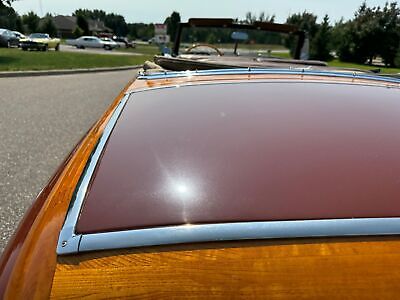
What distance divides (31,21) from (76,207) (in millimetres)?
62922

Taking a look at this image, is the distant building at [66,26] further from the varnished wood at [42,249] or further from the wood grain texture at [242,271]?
the wood grain texture at [242,271]

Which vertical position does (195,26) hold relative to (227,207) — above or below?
above

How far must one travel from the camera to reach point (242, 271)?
31.8 inches

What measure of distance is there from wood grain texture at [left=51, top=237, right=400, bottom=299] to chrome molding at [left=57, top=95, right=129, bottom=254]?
0.04m

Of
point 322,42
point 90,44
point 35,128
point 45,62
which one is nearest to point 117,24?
point 90,44

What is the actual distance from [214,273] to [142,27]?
97.4 m

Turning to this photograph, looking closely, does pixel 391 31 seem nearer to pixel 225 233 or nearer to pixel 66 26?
pixel 225 233

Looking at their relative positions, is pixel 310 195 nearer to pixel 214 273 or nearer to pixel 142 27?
pixel 214 273

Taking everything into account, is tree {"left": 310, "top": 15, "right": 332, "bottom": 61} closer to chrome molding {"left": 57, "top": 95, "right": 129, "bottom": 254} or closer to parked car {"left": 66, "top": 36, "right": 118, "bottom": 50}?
parked car {"left": 66, "top": 36, "right": 118, "bottom": 50}

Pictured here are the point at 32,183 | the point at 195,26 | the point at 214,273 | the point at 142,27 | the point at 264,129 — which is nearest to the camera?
the point at 214,273

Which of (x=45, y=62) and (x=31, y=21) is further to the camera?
(x=31, y=21)

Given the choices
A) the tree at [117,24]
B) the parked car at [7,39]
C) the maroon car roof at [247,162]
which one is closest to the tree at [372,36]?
the parked car at [7,39]

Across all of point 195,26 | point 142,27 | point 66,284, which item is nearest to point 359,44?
point 195,26

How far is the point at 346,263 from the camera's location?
81 centimetres
